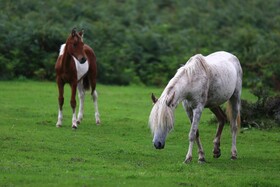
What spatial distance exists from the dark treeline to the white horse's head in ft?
48.2

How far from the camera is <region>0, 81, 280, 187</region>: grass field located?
1059cm

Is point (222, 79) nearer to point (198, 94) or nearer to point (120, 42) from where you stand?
point (198, 94)

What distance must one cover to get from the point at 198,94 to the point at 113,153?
7.50 feet

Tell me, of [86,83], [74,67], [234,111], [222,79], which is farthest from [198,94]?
[86,83]

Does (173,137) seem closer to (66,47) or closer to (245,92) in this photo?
(66,47)

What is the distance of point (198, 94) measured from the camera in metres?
12.3

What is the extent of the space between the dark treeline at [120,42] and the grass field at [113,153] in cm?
523

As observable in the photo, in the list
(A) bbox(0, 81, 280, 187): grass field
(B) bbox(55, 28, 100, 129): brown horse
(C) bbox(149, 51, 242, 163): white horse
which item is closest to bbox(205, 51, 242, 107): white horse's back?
(C) bbox(149, 51, 242, 163): white horse

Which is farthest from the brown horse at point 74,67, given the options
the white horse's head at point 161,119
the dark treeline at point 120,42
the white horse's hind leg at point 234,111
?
the dark treeline at point 120,42

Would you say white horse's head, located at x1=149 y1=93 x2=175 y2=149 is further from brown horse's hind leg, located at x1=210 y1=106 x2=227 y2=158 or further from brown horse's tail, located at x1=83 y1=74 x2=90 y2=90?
brown horse's tail, located at x1=83 y1=74 x2=90 y2=90

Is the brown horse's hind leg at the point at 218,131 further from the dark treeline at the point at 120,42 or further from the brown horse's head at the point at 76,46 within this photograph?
the dark treeline at the point at 120,42

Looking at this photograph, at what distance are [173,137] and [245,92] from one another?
36.3 feet

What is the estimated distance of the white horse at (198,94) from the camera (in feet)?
38.3

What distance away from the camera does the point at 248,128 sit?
17484 millimetres
